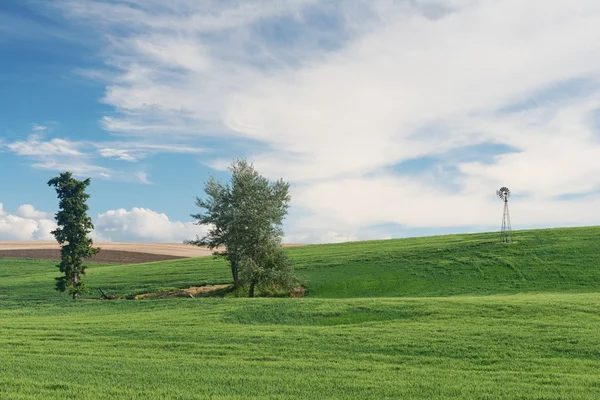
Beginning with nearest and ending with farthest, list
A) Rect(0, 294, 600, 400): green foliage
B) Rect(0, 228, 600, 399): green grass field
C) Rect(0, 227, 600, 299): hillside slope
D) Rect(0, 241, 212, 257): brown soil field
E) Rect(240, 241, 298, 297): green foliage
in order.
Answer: Rect(0, 294, 600, 400): green foliage → Rect(0, 228, 600, 399): green grass field → Rect(240, 241, 298, 297): green foliage → Rect(0, 227, 600, 299): hillside slope → Rect(0, 241, 212, 257): brown soil field

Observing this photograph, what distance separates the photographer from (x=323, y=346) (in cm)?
2150

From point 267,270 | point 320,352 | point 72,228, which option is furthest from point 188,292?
point 320,352

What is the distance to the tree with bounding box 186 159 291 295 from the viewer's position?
47000 millimetres

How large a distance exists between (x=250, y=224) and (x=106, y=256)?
54.6 meters

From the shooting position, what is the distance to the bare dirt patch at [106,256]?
8938 centimetres

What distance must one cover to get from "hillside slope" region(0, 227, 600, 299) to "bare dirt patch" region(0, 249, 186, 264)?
16.2 meters

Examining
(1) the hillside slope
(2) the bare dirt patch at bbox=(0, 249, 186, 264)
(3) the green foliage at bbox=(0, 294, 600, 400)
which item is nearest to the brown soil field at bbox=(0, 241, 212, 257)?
(2) the bare dirt patch at bbox=(0, 249, 186, 264)

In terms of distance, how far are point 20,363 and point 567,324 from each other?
72.3ft

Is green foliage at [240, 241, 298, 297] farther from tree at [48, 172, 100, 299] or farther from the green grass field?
tree at [48, 172, 100, 299]

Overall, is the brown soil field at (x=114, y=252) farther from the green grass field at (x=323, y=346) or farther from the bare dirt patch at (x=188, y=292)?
the green grass field at (x=323, y=346)

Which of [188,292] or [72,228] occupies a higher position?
[72,228]

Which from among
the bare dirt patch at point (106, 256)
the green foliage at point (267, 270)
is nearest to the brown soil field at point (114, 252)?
the bare dirt patch at point (106, 256)

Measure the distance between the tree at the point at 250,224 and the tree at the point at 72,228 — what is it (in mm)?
11000

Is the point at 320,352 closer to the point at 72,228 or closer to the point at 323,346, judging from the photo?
the point at 323,346
